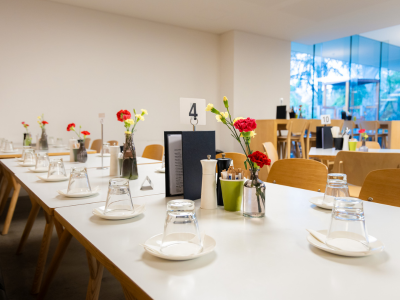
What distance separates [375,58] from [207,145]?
33.1 feet

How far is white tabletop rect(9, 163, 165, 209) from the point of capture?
Result: 50.2 inches

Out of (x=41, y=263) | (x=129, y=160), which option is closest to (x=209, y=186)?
(x=129, y=160)

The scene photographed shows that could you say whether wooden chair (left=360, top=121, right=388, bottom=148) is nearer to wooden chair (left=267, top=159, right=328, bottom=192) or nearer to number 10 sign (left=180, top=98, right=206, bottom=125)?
wooden chair (left=267, top=159, right=328, bottom=192)

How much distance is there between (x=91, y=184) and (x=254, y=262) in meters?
1.16

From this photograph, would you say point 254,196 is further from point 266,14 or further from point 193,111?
point 266,14

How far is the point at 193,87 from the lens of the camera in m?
7.38

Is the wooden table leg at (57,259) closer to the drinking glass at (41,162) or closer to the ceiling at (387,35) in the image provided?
the drinking glass at (41,162)

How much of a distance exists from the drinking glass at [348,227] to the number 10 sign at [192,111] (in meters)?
0.81

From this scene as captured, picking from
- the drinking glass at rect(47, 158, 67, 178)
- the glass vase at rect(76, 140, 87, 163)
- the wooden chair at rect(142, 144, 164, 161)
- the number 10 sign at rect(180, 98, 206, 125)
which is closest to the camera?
the number 10 sign at rect(180, 98, 206, 125)

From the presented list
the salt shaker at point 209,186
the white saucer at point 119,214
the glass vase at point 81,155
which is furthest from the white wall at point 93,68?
the salt shaker at point 209,186

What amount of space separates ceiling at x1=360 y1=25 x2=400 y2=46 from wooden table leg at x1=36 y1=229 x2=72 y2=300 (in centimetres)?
946

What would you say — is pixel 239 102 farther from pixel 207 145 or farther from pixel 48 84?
pixel 207 145

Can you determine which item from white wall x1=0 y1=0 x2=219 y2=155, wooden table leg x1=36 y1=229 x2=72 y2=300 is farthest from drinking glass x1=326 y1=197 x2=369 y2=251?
white wall x1=0 y1=0 x2=219 y2=155

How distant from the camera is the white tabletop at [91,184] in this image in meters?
1.28
